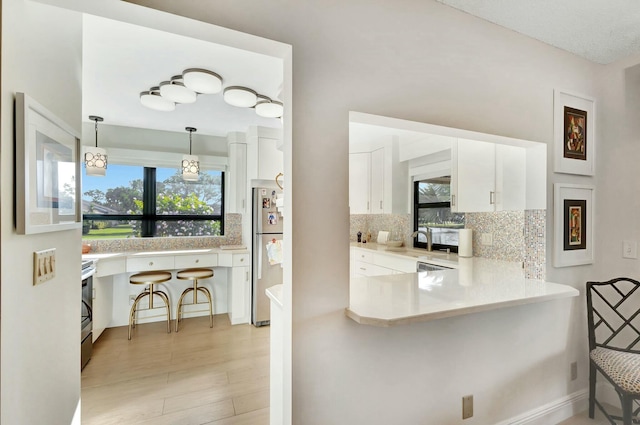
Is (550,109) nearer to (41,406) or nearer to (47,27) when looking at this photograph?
(47,27)

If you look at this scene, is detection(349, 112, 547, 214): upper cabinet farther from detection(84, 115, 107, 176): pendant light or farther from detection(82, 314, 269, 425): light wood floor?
detection(84, 115, 107, 176): pendant light

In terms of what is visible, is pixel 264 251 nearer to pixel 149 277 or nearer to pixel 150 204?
pixel 149 277

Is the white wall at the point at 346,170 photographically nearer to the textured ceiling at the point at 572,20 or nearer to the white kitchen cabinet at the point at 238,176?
the textured ceiling at the point at 572,20

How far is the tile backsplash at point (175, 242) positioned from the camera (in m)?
3.69

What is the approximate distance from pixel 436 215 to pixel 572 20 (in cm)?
230

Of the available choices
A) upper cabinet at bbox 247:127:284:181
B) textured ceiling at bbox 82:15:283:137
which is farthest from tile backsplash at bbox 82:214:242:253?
textured ceiling at bbox 82:15:283:137

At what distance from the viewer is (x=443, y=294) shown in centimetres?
164

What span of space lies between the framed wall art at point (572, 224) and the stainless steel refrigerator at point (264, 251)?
2802mm

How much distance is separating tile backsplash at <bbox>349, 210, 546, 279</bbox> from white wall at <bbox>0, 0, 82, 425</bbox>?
2.65 metres

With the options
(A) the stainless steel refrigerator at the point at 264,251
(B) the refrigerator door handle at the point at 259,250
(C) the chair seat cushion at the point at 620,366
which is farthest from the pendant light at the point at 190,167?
(C) the chair seat cushion at the point at 620,366

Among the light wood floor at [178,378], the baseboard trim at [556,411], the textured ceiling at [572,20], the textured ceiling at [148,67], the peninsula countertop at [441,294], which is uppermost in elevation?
the textured ceiling at [148,67]

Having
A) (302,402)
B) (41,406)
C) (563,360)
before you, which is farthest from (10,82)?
(563,360)

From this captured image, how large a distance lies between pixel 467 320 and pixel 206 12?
192 cm

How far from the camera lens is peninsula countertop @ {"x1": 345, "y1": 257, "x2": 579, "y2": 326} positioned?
131cm
